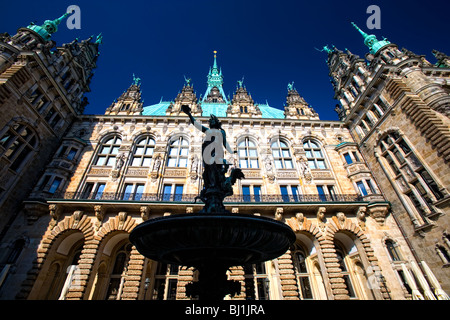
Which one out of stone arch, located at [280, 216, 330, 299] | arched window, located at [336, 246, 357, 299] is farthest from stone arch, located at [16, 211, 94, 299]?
arched window, located at [336, 246, 357, 299]

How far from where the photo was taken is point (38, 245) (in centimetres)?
1246

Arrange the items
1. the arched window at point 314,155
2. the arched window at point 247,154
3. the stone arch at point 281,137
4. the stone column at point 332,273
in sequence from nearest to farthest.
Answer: the stone column at point 332,273
the arched window at point 247,154
the arched window at point 314,155
the stone arch at point 281,137

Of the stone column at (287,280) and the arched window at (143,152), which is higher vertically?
the arched window at (143,152)

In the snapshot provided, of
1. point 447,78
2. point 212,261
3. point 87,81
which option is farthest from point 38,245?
point 447,78

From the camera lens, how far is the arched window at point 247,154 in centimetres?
1803

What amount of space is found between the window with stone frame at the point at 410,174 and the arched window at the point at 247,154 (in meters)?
9.91

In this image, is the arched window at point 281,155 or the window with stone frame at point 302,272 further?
the arched window at point 281,155

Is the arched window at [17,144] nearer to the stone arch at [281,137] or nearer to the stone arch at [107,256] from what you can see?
the stone arch at [107,256]

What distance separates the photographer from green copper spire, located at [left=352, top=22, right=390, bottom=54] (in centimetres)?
2006

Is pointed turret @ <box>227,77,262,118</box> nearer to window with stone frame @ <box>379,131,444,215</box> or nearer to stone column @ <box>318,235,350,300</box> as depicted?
window with stone frame @ <box>379,131,444,215</box>

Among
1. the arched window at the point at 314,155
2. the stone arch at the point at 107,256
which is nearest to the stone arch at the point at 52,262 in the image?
the stone arch at the point at 107,256
